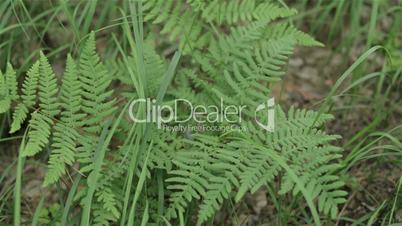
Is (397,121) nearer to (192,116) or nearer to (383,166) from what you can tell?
(383,166)

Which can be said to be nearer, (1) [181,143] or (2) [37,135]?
(2) [37,135]

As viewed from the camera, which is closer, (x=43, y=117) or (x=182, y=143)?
(x=43, y=117)

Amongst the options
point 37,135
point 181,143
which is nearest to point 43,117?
point 37,135

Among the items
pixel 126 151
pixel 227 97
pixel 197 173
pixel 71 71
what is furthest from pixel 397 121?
pixel 71 71

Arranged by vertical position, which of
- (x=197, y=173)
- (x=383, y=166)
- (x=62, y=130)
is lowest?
(x=383, y=166)

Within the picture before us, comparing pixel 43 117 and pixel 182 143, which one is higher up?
pixel 43 117

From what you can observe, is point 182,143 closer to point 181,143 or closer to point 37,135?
point 181,143

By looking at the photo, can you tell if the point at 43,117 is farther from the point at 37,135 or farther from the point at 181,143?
the point at 181,143

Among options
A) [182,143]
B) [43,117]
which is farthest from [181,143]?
[43,117]

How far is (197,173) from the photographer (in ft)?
6.47

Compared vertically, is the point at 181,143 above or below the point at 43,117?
below

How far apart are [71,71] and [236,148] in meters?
0.73

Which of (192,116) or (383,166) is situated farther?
(383,166)

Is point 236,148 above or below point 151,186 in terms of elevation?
above
